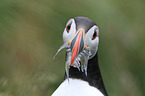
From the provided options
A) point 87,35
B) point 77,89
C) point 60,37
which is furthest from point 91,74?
point 60,37

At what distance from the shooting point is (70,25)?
10.0 ft

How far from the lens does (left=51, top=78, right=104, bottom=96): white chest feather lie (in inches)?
123

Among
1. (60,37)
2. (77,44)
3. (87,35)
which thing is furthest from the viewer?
(60,37)

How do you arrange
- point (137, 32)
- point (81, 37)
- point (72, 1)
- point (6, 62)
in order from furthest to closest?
1. point (137, 32)
2. point (72, 1)
3. point (6, 62)
4. point (81, 37)

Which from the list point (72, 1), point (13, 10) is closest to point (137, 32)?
point (72, 1)

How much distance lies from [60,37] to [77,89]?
77.8 inches

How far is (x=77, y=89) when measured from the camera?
3150mm

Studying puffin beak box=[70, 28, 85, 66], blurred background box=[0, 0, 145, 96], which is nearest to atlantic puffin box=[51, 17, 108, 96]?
puffin beak box=[70, 28, 85, 66]

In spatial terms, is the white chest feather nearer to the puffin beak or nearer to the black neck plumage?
the black neck plumage

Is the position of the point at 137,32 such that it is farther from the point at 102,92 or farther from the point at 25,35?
the point at 102,92

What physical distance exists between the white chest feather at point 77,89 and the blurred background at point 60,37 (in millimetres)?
772

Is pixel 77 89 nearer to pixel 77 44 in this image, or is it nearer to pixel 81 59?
pixel 81 59

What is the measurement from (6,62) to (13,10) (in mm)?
703

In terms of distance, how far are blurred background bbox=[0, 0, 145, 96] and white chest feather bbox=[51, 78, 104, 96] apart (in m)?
0.77
